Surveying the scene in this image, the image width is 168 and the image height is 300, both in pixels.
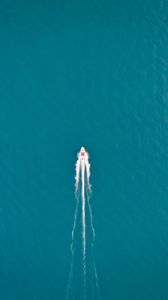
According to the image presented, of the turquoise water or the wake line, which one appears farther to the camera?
the turquoise water

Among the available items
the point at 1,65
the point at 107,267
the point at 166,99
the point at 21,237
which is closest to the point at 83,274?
the point at 107,267

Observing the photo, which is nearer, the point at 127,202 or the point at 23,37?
the point at 127,202

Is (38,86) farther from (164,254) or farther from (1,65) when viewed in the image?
(164,254)

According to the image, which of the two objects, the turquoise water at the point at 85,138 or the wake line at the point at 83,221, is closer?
the wake line at the point at 83,221

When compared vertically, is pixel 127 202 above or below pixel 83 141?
below

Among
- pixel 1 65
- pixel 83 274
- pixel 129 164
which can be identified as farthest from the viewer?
pixel 1 65

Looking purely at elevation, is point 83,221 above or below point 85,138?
below

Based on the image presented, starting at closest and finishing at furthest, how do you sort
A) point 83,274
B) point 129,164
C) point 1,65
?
1. point 83,274
2. point 129,164
3. point 1,65

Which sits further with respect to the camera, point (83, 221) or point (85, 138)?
point (85, 138)
